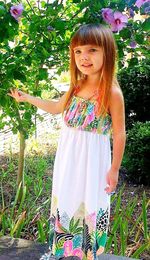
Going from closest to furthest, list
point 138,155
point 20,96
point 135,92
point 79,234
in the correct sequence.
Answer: point 79,234 < point 20,96 < point 138,155 < point 135,92

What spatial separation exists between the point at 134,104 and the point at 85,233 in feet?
11.3

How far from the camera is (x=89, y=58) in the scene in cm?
191

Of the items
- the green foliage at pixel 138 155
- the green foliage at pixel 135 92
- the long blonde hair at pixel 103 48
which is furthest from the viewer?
the green foliage at pixel 135 92

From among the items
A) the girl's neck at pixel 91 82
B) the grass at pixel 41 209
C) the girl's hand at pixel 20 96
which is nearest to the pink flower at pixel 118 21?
the girl's neck at pixel 91 82

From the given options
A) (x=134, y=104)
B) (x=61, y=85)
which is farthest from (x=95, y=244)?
(x=61, y=85)

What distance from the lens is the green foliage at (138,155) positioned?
4.11 m

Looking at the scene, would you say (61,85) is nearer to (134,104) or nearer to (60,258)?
(134,104)

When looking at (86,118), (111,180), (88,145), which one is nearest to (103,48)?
(86,118)

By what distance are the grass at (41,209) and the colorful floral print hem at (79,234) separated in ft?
1.39

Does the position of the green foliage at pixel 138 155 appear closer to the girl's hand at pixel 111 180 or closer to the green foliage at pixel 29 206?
the green foliage at pixel 29 206

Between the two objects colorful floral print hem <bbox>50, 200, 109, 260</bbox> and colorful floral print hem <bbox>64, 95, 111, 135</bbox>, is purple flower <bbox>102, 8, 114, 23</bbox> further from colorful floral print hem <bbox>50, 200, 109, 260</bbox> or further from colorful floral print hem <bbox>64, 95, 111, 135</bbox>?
colorful floral print hem <bbox>50, 200, 109, 260</bbox>

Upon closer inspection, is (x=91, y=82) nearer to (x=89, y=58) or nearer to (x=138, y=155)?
(x=89, y=58)

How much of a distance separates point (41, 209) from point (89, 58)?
178 centimetres

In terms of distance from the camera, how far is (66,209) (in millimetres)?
2068
